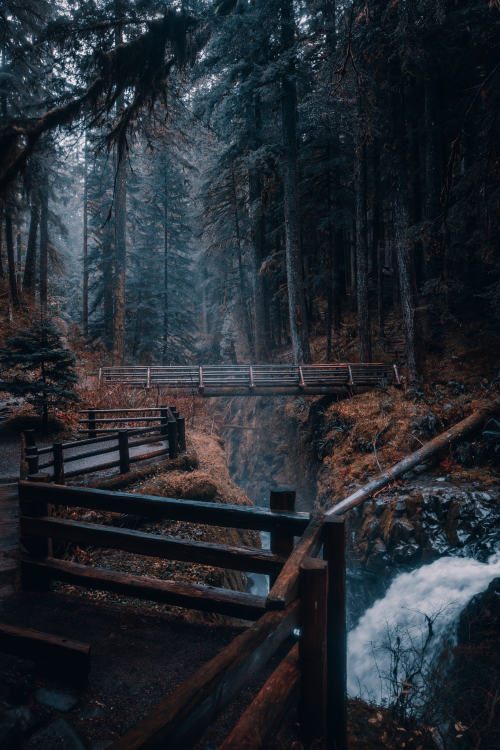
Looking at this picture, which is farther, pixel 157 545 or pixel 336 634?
pixel 157 545

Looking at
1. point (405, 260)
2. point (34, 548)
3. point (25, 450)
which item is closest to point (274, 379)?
point (405, 260)

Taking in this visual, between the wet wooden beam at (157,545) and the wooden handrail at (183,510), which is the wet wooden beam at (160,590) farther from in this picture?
the wooden handrail at (183,510)

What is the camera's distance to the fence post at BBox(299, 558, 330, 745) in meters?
2.48

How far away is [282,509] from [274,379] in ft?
39.4

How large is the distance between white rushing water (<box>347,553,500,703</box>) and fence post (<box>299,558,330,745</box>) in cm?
361

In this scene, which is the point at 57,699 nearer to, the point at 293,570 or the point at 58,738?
the point at 58,738

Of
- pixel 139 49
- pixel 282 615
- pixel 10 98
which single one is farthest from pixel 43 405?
pixel 10 98

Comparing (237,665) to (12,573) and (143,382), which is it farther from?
(143,382)

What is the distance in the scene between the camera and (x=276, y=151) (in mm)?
17203

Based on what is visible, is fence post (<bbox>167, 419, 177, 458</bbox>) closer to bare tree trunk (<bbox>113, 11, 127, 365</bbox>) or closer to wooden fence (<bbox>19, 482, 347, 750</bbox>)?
wooden fence (<bbox>19, 482, 347, 750</bbox>)

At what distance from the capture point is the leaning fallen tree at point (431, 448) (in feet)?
30.4

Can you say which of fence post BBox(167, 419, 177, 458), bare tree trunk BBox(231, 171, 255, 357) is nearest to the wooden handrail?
fence post BBox(167, 419, 177, 458)

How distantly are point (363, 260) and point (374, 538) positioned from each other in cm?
1239

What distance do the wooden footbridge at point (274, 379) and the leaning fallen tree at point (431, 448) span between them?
16.4 feet
